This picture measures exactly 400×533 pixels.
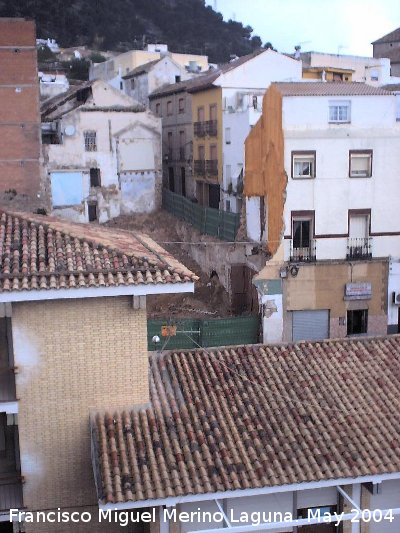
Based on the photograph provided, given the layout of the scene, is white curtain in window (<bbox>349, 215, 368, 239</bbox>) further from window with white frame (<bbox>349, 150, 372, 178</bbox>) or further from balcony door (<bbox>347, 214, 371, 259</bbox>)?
window with white frame (<bbox>349, 150, 372, 178</bbox>)

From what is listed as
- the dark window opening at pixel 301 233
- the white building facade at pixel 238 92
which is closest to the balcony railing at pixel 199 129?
the white building facade at pixel 238 92

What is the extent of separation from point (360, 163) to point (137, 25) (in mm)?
A: 88639

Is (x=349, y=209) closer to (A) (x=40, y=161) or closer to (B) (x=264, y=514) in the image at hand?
(B) (x=264, y=514)

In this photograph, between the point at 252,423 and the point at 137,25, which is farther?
the point at 137,25

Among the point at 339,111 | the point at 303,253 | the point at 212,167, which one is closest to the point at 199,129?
the point at 212,167

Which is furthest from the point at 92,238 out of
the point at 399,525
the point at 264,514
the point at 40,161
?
the point at 40,161

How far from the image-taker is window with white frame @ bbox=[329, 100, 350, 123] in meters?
28.6

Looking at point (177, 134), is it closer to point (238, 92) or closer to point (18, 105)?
point (238, 92)

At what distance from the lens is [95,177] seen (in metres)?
46.7

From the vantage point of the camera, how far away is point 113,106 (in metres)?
46.1

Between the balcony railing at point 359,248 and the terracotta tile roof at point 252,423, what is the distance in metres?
13.1

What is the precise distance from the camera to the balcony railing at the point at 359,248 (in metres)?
29.4

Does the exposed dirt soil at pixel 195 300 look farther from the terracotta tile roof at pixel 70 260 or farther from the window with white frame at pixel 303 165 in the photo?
the terracotta tile roof at pixel 70 260

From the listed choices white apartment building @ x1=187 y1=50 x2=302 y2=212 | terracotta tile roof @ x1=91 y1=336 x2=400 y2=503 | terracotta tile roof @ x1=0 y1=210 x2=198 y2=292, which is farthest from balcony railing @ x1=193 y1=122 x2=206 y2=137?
terracotta tile roof @ x1=0 y1=210 x2=198 y2=292
